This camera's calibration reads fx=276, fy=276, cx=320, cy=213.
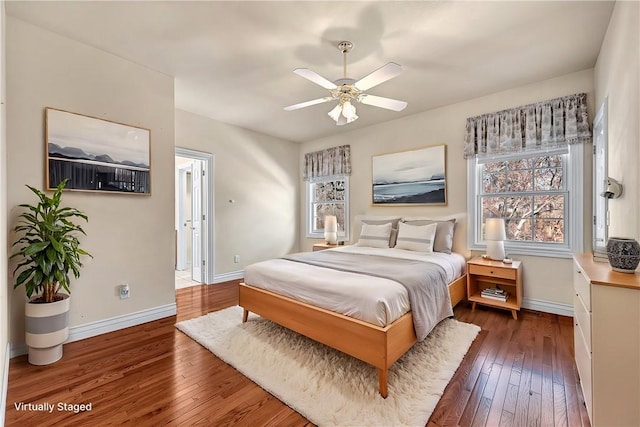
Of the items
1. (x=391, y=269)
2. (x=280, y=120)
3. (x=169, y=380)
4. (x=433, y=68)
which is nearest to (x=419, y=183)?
(x=433, y=68)

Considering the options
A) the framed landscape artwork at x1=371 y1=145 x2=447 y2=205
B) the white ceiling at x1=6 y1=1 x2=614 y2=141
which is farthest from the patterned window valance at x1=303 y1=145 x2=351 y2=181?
the white ceiling at x1=6 y1=1 x2=614 y2=141

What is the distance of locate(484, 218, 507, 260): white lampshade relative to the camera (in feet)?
10.3

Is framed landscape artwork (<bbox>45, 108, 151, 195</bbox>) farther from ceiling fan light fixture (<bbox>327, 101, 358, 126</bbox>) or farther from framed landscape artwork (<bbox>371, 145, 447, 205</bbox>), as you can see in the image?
framed landscape artwork (<bbox>371, 145, 447, 205</bbox>)

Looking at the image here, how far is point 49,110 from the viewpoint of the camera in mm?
2277

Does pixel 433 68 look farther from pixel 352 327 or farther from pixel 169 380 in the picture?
pixel 169 380

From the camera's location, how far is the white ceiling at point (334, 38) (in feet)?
6.55

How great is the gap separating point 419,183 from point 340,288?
260 centimetres

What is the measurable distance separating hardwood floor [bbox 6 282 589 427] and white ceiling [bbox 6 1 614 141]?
2579mm

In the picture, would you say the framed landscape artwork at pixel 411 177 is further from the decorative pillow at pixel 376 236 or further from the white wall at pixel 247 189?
the white wall at pixel 247 189

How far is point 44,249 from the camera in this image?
2.02m

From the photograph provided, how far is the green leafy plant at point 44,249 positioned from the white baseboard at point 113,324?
43cm

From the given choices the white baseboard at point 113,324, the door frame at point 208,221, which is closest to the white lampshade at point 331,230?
the door frame at point 208,221

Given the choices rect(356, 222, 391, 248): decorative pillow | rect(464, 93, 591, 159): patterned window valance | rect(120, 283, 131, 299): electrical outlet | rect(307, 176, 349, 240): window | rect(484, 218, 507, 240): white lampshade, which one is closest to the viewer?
rect(120, 283, 131, 299): electrical outlet

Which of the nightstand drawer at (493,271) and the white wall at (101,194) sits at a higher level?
the white wall at (101,194)
